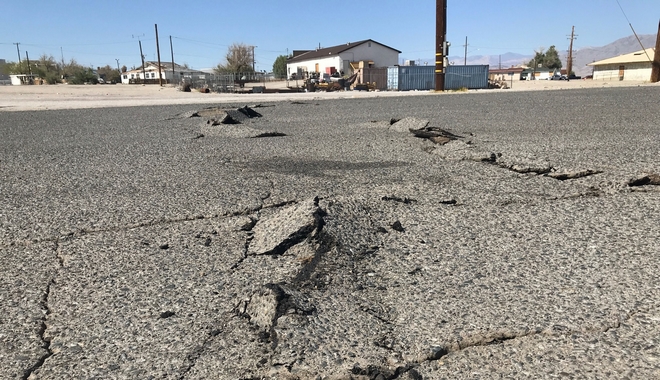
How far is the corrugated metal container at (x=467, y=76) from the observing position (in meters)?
46.0

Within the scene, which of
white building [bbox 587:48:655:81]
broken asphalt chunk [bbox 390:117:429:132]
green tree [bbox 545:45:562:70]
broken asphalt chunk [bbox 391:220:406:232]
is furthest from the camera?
green tree [bbox 545:45:562:70]

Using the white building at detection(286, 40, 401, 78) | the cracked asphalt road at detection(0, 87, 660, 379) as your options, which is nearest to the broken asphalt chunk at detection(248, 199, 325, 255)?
the cracked asphalt road at detection(0, 87, 660, 379)

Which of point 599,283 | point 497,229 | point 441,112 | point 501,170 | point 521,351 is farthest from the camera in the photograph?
point 441,112

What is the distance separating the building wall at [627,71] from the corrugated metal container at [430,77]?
2317 cm

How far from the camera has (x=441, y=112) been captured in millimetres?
12500

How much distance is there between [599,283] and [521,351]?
0.83 meters

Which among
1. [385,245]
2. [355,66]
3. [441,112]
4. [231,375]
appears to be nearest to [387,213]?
[385,245]

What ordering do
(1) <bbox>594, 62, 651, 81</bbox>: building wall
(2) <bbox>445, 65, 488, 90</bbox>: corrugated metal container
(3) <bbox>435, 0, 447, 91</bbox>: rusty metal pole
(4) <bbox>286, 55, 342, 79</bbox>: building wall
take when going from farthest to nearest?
(4) <bbox>286, 55, 342, 79</bbox>: building wall < (1) <bbox>594, 62, 651, 81</bbox>: building wall < (2) <bbox>445, 65, 488, 90</bbox>: corrugated metal container < (3) <bbox>435, 0, 447, 91</bbox>: rusty metal pole

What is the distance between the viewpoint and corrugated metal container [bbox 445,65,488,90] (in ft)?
151

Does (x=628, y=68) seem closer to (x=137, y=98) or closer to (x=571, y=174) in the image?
(x=137, y=98)

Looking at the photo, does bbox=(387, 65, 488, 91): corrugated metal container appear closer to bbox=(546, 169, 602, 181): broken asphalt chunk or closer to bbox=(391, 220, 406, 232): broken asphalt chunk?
bbox=(546, 169, 602, 181): broken asphalt chunk

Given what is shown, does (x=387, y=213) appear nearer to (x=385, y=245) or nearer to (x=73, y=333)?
(x=385, y=245)

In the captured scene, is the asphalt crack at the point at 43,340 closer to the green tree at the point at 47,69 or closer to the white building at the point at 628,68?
the white building at the point at 628,68

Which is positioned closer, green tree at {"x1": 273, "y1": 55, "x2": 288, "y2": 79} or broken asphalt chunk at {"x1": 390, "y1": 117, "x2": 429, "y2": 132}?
broken asphalt chunk at {"x1": 390, "y1": 117, "x2": 429, "y2": 132}
